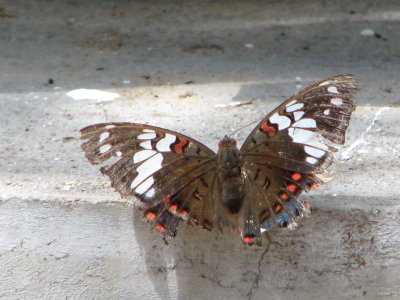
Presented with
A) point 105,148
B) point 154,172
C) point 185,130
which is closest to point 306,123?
point 154,172

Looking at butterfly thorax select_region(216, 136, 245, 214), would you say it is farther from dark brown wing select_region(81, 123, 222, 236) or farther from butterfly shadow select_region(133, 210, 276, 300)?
butterfly shadow select_region(133, 210, 276, 300)

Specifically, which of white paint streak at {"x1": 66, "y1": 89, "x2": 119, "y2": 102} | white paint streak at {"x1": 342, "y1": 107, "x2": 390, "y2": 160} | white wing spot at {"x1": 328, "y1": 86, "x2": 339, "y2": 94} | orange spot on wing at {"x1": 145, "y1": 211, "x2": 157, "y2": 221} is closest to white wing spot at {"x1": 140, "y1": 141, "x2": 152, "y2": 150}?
orange spot on wing at {"x1": 145, "y1": 211, "x2": 157, "y2": 221}

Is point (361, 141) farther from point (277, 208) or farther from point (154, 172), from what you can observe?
point (154, 172)

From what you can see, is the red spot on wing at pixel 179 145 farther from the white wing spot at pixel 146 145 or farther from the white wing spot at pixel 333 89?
the white wing spot at pixel 333 89

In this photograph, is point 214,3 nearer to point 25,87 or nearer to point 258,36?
point 258,36

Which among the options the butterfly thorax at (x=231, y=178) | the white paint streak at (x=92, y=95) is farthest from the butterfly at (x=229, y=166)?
the white paint streak at (x=92, y=95)

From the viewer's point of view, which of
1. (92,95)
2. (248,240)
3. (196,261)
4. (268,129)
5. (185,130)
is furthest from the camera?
(92,95)
